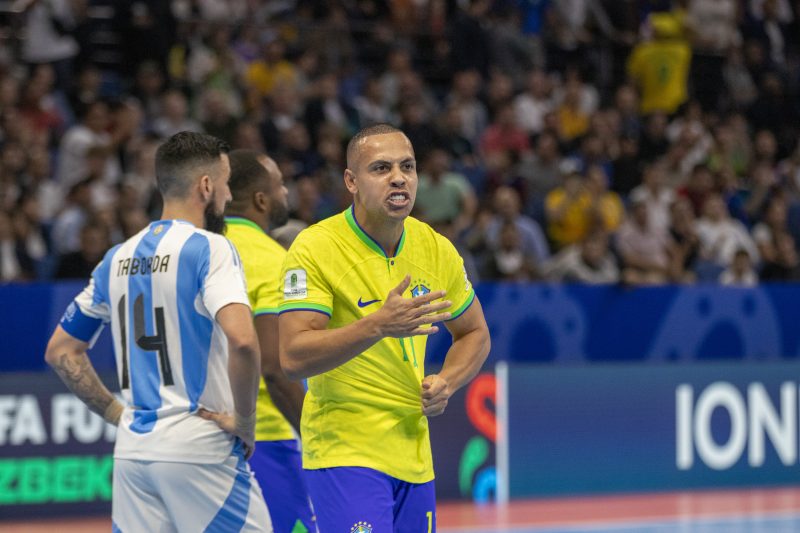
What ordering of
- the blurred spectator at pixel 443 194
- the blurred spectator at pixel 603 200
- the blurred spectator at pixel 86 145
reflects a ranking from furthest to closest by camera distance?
the blurred spectator at pixel 603 200
the blurred spectator at pixel 443 194
the blurred spectator at pixel 86 145

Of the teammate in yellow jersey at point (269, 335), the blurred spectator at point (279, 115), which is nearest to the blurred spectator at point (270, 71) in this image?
the blurred spectator at point (279, 115)

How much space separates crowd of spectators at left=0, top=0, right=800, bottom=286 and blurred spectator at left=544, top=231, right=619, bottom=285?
2 cm

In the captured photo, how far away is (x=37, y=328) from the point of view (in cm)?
1044

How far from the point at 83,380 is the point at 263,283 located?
3.21ft

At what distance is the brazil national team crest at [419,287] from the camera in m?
4.99

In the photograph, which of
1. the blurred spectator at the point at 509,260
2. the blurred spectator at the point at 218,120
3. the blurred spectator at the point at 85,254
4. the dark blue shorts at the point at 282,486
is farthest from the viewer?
the blurred spectator at the point at 218,120

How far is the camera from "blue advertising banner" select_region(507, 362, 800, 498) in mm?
11688

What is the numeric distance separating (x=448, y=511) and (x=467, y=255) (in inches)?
92.7

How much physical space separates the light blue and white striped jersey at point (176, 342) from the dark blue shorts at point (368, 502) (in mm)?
383

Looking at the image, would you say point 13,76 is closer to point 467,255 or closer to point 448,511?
point 467,255

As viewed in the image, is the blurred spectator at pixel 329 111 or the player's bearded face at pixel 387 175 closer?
the player's bearded face at pixel 387 175

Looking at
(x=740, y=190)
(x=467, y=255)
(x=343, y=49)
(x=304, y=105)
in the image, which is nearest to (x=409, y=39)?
(x=343, y=49)

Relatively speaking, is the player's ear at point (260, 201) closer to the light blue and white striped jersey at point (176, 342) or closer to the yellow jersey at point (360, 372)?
the yellow jersey at point (360, 372)

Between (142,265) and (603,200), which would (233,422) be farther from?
(603,200)
